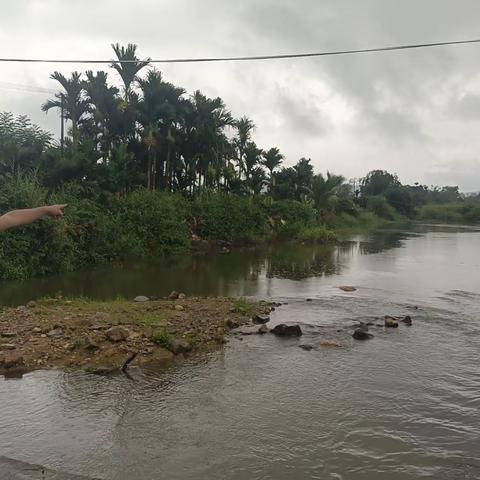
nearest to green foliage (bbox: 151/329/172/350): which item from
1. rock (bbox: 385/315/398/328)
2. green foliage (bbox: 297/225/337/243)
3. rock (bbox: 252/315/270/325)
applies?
rock (bbox: 252/315/270/325)

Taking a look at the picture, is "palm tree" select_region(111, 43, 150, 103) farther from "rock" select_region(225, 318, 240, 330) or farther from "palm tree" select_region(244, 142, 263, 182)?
"rock" select_region(225, 318, 240, 330)

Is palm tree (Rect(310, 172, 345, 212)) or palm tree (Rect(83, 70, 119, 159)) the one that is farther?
palm tree (Rect(310, 172, 345, 212))

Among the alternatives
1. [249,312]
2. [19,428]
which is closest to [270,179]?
[249,312]

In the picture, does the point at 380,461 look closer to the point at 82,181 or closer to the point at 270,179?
the point at 82,181

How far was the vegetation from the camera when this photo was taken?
Answer: 755 inches

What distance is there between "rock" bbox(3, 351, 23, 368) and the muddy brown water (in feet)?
1.41

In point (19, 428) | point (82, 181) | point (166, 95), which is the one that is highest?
point (166, 95)

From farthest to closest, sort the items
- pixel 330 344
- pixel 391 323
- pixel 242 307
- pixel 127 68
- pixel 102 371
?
pixel 127 68
pixel 242 307
pixel 391 323
pixel 330 344
pixel 102 371

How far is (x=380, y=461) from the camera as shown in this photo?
18.7ft

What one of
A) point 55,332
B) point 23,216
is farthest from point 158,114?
point 23,216

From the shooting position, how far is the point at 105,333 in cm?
909

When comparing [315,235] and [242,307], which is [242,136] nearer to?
[315,235]

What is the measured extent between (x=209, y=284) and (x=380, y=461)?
12.5 m

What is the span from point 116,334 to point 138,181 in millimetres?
21084
